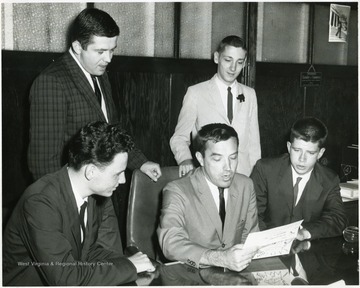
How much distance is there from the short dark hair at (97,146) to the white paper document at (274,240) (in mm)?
549

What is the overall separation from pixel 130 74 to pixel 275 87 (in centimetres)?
123

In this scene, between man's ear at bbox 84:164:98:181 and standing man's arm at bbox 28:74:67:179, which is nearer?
man's ear at bbox 84:164:98:181

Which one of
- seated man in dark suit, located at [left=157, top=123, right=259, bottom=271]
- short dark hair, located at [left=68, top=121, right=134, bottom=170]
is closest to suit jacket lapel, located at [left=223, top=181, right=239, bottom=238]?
seated man in dark suit, located at [left=157, top=123, right=259, bottom=271]

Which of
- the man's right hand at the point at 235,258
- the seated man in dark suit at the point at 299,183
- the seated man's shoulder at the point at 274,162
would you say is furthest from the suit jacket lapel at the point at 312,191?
the man's right hand at the point at 235,258

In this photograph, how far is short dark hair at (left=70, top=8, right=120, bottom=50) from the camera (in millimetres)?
1966

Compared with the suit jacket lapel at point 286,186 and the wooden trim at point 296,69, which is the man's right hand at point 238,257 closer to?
the suit jacket lapel at point 286,186

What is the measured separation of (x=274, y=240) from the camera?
152cm

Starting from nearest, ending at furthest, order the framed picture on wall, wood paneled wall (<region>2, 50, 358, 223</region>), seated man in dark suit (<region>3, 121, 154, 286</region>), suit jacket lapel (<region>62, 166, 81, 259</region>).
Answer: seated man in dark suit (<region>3, 121, 154, 286</region>)
suit jacket lapel (<region>62, 166, 81, 259</region>)
wood paneled wall (<region>2, 50, 358, 223</region>)
the framed picture on wall

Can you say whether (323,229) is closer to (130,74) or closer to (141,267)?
(141,267)

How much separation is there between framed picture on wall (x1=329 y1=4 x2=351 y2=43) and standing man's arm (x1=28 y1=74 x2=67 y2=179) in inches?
102

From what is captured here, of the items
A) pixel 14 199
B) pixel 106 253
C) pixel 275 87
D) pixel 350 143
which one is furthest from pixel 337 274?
pixel 350 143

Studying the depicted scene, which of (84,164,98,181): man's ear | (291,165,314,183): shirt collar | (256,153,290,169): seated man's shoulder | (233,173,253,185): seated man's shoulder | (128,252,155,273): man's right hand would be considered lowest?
(128,252,155,273): man's right hand

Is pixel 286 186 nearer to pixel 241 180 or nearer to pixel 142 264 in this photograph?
pixel 241 180

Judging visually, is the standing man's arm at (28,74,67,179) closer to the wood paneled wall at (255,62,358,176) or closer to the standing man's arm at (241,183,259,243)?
the standing man's arm at (241,183,259,243)
